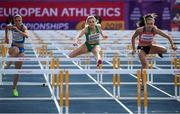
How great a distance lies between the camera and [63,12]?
155 feet

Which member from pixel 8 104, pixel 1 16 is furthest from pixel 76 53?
pixel 1 16

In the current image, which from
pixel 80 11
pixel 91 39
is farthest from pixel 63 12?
pixel 91 39

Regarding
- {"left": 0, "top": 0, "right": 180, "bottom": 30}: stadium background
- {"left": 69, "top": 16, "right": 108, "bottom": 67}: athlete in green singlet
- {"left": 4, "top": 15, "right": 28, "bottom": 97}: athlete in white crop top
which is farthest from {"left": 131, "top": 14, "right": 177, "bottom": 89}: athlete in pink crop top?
{"left": 0, "top": 0, "right": 180, "bottom": 30}: stadium background

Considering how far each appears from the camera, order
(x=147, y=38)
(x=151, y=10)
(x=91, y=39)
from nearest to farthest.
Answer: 1. (x=147, y=38)
2. (x=91, y=39)
3. (x=151, y=10)

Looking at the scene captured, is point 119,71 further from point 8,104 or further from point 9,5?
point 9,5

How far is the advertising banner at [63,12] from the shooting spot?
4706 cm

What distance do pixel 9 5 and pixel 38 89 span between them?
28.9 m

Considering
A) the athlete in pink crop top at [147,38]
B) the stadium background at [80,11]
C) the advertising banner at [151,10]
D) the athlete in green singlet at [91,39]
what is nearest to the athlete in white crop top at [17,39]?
the athlete in green singlet at [91,39]

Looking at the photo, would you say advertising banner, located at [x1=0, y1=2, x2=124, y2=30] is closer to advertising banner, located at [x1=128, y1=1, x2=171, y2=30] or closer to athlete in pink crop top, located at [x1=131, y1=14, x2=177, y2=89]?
advertising banner, located at [x1=128, y1=1, x2=171, y2=30]

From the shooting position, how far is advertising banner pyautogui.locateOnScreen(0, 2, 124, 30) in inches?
1853

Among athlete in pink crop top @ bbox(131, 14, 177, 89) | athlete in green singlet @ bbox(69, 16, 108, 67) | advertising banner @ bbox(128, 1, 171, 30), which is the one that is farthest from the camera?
advertising banner @ bbox(128, 1, 171, 30)

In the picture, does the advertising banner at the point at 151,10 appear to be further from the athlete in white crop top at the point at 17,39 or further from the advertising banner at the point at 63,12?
the athlete in white crop top at the point at 17,39

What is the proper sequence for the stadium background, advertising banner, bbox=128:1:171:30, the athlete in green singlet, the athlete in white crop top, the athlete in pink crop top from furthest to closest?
1. the stadium background
2. advertising banner, bbox=128:1:171:30
3. the athlete in green singlet
4. the athlete in white crop top
5. the athlete in pink crop top

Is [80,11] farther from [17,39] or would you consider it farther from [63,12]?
[17,39]
